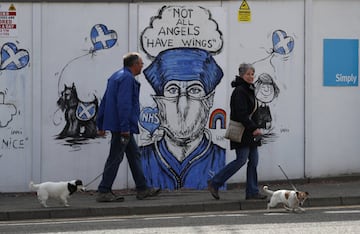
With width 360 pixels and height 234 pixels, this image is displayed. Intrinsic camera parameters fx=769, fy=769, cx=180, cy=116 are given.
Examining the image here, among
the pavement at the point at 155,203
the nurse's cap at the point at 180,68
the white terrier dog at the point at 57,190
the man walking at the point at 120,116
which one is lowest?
the pavement at the point at 155,203

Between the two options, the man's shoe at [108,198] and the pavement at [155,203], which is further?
the man's shoe at [108,198]

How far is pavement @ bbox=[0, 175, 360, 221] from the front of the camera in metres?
10.4

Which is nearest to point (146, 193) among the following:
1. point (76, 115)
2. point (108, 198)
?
point (108, 198)

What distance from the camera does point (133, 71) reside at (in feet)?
36.2

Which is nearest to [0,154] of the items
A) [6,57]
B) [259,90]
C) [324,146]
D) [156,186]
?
[6,57]

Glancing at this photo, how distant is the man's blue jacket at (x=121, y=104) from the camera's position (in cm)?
1075

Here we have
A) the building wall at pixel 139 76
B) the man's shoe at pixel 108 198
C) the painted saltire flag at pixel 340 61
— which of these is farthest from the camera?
the painted saltire flag at pixel 340 61

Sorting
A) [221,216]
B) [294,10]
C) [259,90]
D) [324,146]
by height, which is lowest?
[221,216]

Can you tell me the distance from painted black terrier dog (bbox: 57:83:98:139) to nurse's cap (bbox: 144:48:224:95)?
103cm

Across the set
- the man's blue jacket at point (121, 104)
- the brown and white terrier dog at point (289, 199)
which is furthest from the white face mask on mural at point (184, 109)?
the brown and white terrier dog at point (289, 199)

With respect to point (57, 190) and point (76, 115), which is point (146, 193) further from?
point (76, 115)

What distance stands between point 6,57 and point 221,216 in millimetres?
4525

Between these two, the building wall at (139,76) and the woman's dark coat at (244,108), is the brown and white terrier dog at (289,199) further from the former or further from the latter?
the building wall at (139,76)

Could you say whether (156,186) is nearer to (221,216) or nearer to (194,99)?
(194,99)
